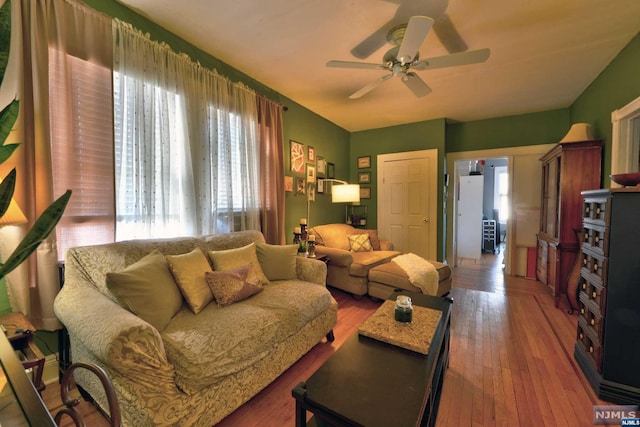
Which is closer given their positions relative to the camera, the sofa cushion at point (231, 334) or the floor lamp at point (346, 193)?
the sofa cushion at point (231, 334)

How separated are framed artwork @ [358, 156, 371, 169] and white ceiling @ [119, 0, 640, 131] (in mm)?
1566

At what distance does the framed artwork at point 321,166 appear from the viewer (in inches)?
163

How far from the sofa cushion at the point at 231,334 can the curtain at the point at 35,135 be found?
79 centimetres

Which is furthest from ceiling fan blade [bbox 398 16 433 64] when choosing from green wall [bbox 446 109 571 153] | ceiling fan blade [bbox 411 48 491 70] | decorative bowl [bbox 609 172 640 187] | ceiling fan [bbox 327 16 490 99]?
green wall [bbox 446 109 571 153]

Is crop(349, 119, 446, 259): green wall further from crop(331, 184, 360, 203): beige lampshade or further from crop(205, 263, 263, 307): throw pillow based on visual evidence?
crop(205, 263, 263, 307): throw pillow

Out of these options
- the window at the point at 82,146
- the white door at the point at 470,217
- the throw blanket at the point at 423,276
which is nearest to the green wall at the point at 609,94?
the throw blanket at the point at 423,276

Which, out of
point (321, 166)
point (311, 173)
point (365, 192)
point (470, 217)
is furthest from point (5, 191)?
point (470, 217)

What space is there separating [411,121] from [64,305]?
466cm

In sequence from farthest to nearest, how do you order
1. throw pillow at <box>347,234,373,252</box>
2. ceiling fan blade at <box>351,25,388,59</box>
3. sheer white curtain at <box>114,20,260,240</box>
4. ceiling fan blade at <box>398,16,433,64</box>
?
1. throw pillow at <box>347,234,373,252</box>
2. ceiling fan blade at <box>351,25,388,59</box>
3. sheer white curtain at <box>114,20,260,240</box>
4. ceiling fan blade at <box>398,16,433,64</box>

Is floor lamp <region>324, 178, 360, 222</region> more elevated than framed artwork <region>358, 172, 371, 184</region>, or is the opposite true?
framed artwork <region>358, 172, 371, 184</region>

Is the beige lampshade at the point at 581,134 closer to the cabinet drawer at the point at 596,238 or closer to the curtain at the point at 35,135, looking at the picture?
the cabinet drawer at the point at 596,238

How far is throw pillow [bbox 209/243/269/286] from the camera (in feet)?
6.43

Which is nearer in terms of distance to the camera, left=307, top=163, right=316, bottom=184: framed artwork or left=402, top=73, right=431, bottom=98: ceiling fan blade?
left=402, top=73, right=431, bottom=98: ceiling fan blade

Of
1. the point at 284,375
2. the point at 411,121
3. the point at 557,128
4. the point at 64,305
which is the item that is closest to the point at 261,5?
the point at 64,305
